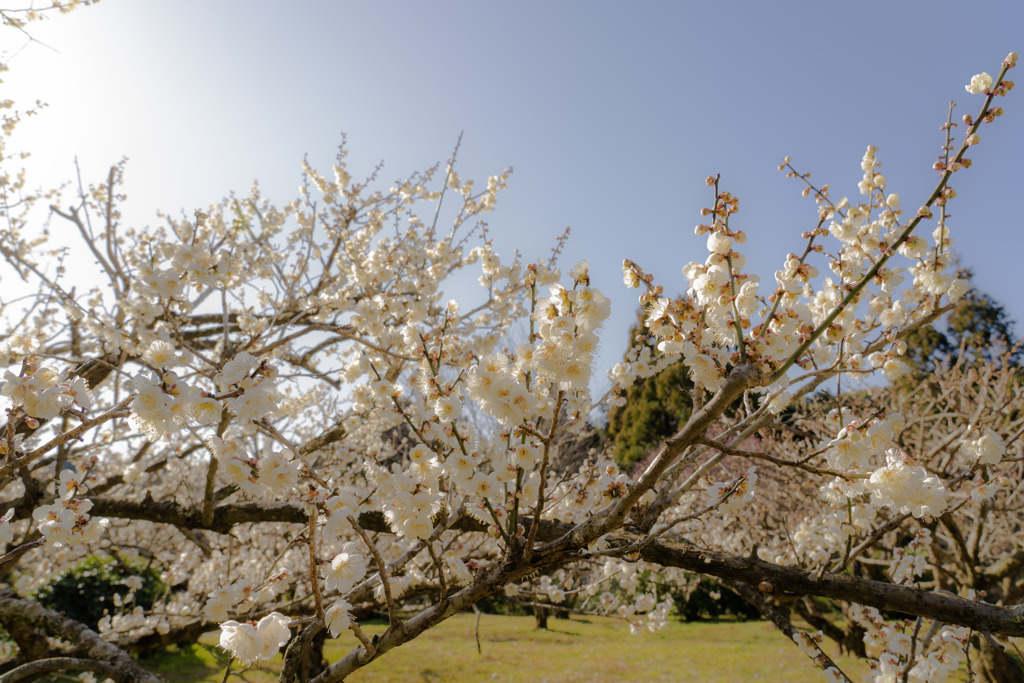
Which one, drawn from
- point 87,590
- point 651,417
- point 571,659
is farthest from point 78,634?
point 651,417

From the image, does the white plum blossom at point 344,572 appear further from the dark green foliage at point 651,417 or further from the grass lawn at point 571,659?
the dark green foliage at point 651,417

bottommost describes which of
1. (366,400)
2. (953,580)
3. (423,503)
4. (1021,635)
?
(953,580)

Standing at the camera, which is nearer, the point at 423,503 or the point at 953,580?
the point at 423,503

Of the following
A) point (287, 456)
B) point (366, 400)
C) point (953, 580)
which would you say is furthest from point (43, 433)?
point (953, 580)

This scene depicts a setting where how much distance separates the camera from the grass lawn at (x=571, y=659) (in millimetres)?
6539

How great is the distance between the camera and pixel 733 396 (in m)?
1.35

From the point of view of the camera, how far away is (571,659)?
25.1 feet

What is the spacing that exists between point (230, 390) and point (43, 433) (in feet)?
15.2

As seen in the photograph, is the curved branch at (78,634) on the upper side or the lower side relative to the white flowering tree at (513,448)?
lower

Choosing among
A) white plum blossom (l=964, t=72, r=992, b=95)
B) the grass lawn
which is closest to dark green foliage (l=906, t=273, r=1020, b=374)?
the grass lawn

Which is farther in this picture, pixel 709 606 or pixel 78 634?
pixel 709 606

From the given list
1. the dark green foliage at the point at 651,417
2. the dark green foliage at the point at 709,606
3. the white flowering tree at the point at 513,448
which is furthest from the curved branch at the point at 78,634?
the dark green foliage at the point at 651,417

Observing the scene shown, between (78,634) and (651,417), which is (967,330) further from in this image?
(78,634)

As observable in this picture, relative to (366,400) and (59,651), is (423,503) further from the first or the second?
(59,651)
